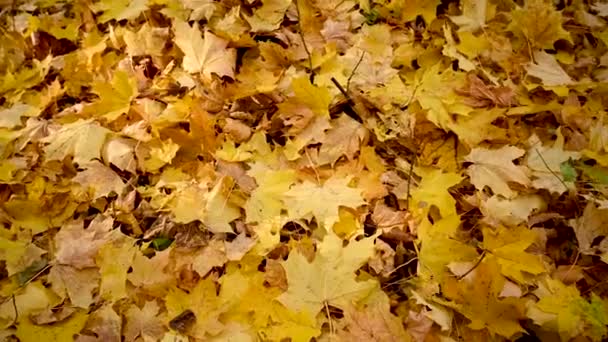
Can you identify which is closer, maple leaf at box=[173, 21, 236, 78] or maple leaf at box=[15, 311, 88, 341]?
maple leaf at box=[15, 311, 88, 341]

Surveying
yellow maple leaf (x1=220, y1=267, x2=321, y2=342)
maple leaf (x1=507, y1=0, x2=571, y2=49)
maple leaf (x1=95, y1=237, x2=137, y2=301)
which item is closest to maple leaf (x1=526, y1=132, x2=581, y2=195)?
maple leaf (x1=507, y1=0, x2=571, y2=49)

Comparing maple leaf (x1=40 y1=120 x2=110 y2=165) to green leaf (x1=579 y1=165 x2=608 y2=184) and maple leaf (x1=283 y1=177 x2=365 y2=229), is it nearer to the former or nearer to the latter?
maple leaf (x1=283 y1=177 x2=365 y2=229)

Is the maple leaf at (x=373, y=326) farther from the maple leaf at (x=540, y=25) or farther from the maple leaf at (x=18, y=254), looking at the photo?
the maple leaf at (x=540, y=25)

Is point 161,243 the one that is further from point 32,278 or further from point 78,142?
point 78,142

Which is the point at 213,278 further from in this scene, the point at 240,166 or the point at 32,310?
the point at 32,310

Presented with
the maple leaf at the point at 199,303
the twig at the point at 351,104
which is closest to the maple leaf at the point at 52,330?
the maple leaf at the point at 199,303

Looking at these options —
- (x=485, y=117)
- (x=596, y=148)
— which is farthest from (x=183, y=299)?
(x=596, y=148)
